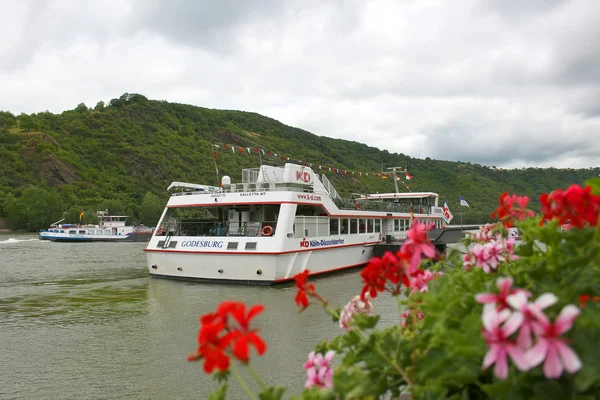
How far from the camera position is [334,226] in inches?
712

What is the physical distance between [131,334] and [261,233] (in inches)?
232

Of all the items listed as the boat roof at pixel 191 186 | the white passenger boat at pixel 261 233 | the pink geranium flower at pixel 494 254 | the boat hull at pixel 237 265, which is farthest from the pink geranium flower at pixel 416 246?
the boat roof at pixel 191 186

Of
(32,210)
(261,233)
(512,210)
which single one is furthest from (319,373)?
(32,210)

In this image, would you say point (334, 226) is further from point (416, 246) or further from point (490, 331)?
point (490, 331)

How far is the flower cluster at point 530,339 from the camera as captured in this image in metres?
1.00

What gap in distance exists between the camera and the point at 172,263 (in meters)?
15.0

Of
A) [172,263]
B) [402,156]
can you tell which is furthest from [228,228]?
[402,156]

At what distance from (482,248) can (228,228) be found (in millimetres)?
14080

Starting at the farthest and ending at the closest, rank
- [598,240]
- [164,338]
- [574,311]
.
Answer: [164,338]
[598,240]
[574,311]

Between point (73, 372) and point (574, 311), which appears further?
point (73, 372)

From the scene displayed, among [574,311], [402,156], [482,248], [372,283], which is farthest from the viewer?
[402,156]

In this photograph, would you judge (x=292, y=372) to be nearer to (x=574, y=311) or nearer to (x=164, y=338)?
(x=164, y=338)

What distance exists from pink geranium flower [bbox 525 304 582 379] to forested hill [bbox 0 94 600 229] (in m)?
57.4

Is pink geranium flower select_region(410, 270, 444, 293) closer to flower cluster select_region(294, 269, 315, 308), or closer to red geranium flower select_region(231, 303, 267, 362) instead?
flower cluster select_region(294, 269, 315, 308)
